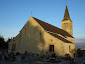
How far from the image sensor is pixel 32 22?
2678 centimetres

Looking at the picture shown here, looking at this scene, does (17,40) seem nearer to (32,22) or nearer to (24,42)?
(24,42)

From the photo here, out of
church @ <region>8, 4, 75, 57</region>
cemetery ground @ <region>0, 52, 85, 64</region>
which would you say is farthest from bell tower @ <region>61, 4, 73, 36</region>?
cemetery ground @ <region>0, 52, 85, 64</region>

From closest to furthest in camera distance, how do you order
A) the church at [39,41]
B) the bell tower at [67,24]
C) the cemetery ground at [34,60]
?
the cemetery ground at [34,60], the church at [39,41], the bell tower at [67,24]

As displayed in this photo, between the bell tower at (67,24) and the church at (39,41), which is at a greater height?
the bell tower at (67,24)

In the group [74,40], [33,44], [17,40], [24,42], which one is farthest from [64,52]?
[74,40]

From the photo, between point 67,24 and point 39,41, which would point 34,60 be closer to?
point 39,41

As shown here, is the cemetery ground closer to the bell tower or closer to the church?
the church

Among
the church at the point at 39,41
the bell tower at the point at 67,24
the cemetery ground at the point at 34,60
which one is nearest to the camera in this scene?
the cemetery ground at the point at 34,60

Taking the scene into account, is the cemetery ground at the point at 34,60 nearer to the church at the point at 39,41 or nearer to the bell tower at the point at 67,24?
the church at the point at 39,41

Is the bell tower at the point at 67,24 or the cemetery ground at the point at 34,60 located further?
the bell tower at the point at 67,24

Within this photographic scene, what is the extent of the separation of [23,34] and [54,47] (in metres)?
10.5

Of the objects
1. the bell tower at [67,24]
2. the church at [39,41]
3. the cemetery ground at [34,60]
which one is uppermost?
the bell tower at [67,24]

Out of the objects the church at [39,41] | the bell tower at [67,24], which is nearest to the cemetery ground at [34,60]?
the church at [39,41]

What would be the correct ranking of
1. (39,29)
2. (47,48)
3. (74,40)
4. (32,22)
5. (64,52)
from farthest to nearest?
(74,40)
(32,22)
(39,29)
(47,48)
(64,52)
